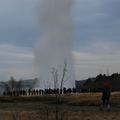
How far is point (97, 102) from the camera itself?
4138cm

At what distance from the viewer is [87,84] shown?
9306cm

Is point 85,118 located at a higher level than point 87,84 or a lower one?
lower

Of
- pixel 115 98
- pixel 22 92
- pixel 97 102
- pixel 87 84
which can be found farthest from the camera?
pixel 87 84

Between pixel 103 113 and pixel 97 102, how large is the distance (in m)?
9.84

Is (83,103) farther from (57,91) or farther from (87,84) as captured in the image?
(87,84)

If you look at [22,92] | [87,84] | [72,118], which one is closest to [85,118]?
[72,118]

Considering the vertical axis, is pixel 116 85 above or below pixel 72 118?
above

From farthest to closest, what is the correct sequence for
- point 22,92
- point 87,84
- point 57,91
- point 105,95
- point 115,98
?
point 87,84 < point 22,92 < point 115,98 < point 105,95 < point 57,91

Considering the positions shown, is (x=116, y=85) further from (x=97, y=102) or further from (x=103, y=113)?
(x=103, y=113)

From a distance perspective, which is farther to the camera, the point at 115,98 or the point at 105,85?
the point at 115,98

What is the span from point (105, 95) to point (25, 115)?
20.0 ft

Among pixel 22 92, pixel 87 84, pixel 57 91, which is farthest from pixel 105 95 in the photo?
pixel 87 84

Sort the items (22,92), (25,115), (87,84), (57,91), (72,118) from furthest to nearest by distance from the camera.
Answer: (87,84)
(22,92)
(25,115)
(72,118)
(57,91)

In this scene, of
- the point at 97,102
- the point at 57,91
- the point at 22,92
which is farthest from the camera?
the point at 22,92
